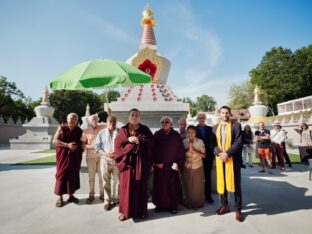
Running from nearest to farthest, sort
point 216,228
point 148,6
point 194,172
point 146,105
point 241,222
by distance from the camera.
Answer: point 216,228 < point 241,222 < point 194,172 < point 146,105 < point 148,6

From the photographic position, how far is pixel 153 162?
3959mm

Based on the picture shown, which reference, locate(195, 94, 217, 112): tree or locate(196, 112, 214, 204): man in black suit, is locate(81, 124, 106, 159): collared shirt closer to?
locate(196, 112, 214, 204): man in black suit

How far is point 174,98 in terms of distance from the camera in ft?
25.1

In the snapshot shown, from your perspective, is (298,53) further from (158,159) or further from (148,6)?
(158,159)

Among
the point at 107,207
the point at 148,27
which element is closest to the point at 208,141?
the point at 107,207

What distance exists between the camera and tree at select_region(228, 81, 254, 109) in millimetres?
43812

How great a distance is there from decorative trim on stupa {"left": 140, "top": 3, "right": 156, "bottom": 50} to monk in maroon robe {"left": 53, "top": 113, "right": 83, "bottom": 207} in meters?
7.44

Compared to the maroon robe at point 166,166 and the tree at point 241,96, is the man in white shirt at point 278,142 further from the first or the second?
the tree at point 241,96

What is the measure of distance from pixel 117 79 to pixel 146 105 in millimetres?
2700

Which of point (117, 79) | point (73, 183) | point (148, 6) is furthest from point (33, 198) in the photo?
point (148, 6)

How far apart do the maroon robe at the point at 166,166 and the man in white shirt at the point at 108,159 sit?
2.79 feet

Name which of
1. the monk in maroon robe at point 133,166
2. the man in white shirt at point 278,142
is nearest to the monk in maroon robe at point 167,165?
the monk in maroon robe at point 133,166

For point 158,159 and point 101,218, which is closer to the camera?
point 101,218

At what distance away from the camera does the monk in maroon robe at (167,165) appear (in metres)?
3.84
